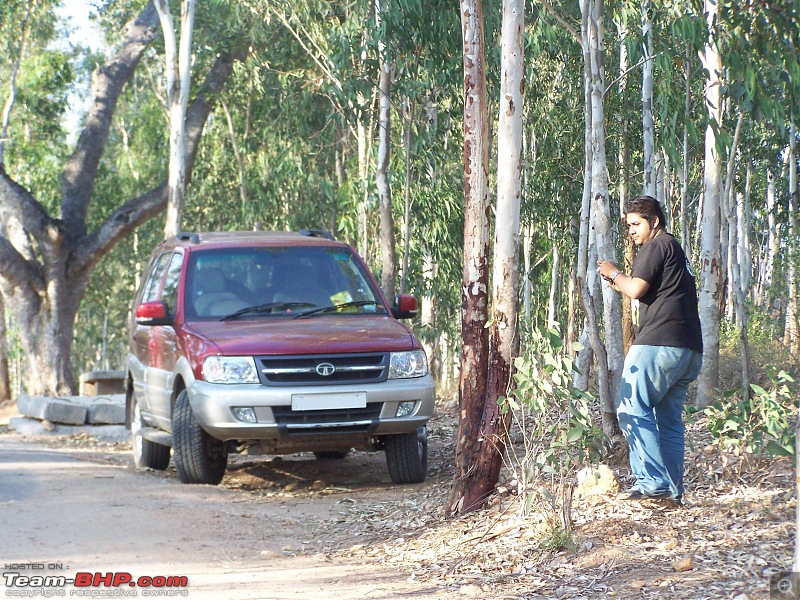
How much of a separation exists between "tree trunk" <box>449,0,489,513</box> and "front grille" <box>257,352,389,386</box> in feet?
4.10

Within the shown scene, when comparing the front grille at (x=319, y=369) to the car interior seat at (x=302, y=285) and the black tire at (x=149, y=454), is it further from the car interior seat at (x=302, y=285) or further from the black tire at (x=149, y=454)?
the black tire at (x=149, y=454)

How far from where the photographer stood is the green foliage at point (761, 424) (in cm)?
607

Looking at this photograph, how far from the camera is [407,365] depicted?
8359 mm

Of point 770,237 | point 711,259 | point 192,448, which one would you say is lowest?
point 192,448

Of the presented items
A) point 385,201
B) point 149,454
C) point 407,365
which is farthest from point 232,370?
point 385,201

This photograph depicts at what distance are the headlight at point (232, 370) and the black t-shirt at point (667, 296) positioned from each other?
3.04 meters

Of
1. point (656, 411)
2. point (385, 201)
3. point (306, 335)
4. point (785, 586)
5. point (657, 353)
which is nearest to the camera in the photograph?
point (785, 586)

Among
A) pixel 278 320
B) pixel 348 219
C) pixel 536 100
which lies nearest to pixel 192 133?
pixel 348 219

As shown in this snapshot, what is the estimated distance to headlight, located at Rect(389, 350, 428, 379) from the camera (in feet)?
27.2

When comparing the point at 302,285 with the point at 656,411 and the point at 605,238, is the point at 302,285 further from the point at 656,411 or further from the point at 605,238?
the point at 656,411

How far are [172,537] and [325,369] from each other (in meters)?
1.89

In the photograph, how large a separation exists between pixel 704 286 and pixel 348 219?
30.6ft

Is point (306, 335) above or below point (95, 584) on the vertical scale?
above

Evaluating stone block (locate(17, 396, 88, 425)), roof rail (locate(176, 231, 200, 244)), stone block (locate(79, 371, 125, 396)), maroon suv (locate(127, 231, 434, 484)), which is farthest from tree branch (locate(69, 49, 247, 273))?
maroon suv (locate(127, 231, 434, 484))
